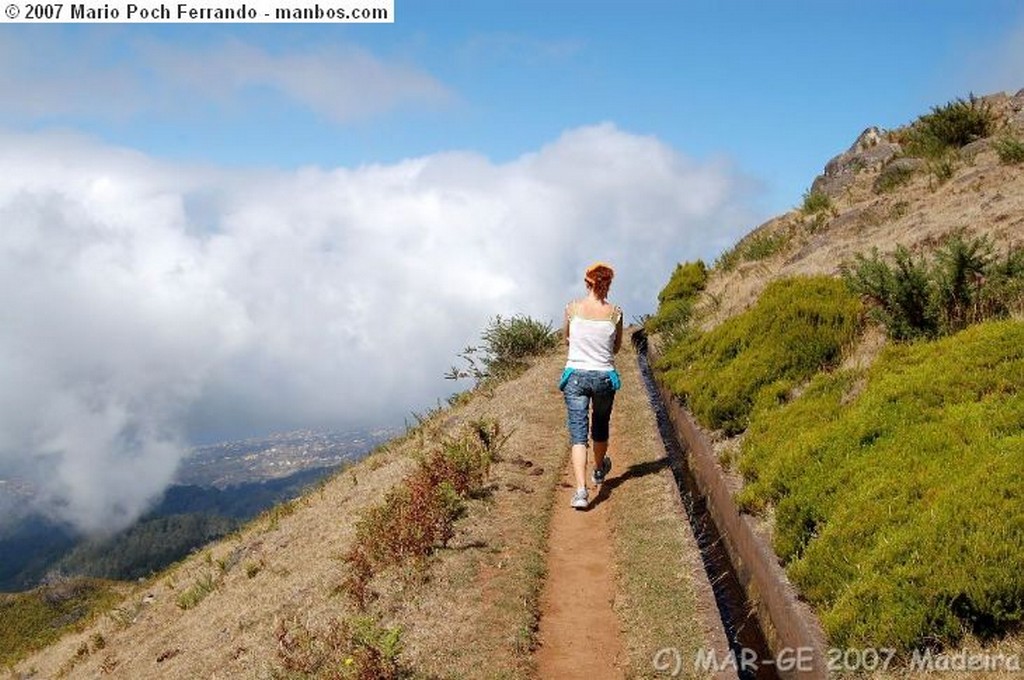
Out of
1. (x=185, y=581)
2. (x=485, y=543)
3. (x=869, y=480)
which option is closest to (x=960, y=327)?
(x=869, y=480)

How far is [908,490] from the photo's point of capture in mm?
7250

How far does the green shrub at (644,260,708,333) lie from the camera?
24373 millimetres

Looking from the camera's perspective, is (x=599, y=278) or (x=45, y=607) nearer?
(x=599, y=278)

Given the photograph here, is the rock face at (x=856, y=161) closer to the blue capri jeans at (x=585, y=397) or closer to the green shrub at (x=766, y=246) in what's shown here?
the green shrub at (x=766, y=246)

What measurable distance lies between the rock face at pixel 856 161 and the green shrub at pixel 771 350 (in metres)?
19.7

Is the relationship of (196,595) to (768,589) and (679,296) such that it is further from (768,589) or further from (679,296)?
(679,296)

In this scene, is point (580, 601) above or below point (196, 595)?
above

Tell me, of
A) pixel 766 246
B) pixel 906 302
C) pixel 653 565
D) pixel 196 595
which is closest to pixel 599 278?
pixel 653 565

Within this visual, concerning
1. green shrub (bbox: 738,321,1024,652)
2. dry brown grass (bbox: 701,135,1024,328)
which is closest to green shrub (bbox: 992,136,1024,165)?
dry brown grass (bbox: 701,135,1024,328)

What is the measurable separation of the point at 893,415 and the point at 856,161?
3057 centimetres

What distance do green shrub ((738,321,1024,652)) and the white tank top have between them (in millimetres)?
2426

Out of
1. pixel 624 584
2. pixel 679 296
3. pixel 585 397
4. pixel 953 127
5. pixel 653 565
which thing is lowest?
pixel 624 584

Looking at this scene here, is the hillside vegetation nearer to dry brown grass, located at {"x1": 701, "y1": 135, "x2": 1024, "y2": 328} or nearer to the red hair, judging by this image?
dry brown grass, located at {"x1": 701, "y1": 135, "x2": 1024, "y2": 328}

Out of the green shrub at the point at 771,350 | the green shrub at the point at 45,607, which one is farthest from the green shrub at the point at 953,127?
the green shrub at the point at 45,607
